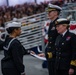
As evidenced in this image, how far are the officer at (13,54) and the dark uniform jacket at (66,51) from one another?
0.69 meters

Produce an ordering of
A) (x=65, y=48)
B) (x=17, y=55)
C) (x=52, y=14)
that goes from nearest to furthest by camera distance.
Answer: (x=17, y=55) < (x=65, y=48) < (x=52, y=14)

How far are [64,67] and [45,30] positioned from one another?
14.3 feet

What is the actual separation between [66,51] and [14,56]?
97 centimetres

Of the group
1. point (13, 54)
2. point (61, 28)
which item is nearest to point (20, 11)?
Result: point (61, 28)

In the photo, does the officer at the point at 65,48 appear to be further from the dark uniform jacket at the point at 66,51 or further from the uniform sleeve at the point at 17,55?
the uniform sleeve at the point at 17,55

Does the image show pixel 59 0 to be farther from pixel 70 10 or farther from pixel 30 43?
pixel 70 10

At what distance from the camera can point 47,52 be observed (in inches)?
335

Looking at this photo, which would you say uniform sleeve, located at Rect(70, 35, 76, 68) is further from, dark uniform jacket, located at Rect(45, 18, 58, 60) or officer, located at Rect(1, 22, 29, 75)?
dark uniform jacket, located at Rect(45, 18, 58, 60)

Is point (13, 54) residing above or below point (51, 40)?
above

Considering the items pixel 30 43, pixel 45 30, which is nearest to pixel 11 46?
pixel 45 30

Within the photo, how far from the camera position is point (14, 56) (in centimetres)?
730

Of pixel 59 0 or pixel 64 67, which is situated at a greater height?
pixel 64 67

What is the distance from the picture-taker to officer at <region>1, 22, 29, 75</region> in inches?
288

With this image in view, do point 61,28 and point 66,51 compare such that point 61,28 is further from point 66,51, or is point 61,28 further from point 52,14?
point 52,14
